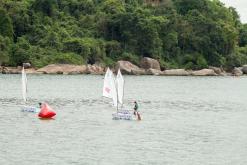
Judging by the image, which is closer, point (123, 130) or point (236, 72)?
point (123, 130)

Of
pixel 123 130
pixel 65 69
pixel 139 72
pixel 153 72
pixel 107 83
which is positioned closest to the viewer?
pixel 123 130

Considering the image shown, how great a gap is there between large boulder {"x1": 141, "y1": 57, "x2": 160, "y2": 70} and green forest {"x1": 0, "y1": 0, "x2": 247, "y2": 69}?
1.62 m

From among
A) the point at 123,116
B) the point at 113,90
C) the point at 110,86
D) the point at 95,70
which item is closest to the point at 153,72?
the point at 95,70

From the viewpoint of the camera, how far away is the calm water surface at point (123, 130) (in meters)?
42.4

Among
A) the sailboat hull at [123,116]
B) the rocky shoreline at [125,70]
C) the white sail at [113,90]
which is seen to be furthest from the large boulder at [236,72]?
the sailboat hull at [123,116]

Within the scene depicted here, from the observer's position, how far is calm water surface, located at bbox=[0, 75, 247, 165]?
42438 millimetres

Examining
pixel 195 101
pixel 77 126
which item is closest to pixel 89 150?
pixel 77 126

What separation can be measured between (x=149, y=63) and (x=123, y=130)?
297ft

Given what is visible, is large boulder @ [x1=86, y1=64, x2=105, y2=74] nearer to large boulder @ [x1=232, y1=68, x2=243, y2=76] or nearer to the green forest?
the green forest

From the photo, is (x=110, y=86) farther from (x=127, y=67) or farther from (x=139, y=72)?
(x=139, y=72)

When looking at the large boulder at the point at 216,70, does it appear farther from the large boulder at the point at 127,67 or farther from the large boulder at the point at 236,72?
the large boulder at the point at 127,67

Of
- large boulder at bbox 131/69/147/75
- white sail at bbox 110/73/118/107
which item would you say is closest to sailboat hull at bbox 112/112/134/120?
white sail at bbox 110/73/118/107

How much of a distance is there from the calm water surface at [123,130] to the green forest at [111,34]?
4153cm

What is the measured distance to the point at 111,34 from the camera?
15288cm
